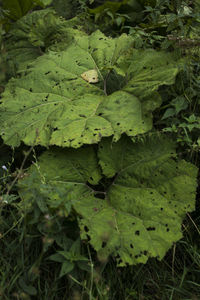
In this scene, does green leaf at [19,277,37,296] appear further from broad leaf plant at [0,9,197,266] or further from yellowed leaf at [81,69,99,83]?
yellowed leaf at [81,69,99,83]

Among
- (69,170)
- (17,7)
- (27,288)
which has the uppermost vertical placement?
(17,7)

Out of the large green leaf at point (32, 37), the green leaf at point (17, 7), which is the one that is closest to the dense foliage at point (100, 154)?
the large green leaf at point (32, 37)

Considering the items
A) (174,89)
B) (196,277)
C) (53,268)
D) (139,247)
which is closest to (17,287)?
(53,268)

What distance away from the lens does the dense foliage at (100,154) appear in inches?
77.0

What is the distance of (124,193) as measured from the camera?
90.7 inches

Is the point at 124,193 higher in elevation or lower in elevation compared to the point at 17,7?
lower

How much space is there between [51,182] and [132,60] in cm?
122

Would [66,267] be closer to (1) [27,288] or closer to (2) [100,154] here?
(1) [27,288]

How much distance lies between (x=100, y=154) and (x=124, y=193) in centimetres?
33

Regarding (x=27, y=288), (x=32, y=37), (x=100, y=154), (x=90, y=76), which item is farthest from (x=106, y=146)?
(x=32, y=37)

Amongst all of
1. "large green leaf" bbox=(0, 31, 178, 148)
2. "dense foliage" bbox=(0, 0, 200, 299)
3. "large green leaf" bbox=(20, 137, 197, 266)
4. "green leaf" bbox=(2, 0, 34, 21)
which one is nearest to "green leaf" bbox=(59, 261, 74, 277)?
"dense foliage" bbox=(0, 0, 200, 299)

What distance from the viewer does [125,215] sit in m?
2.16

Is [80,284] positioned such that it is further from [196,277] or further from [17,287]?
[196,277]

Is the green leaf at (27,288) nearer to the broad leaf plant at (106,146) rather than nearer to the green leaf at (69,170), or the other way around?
the broad leaf plant at (106,146)
